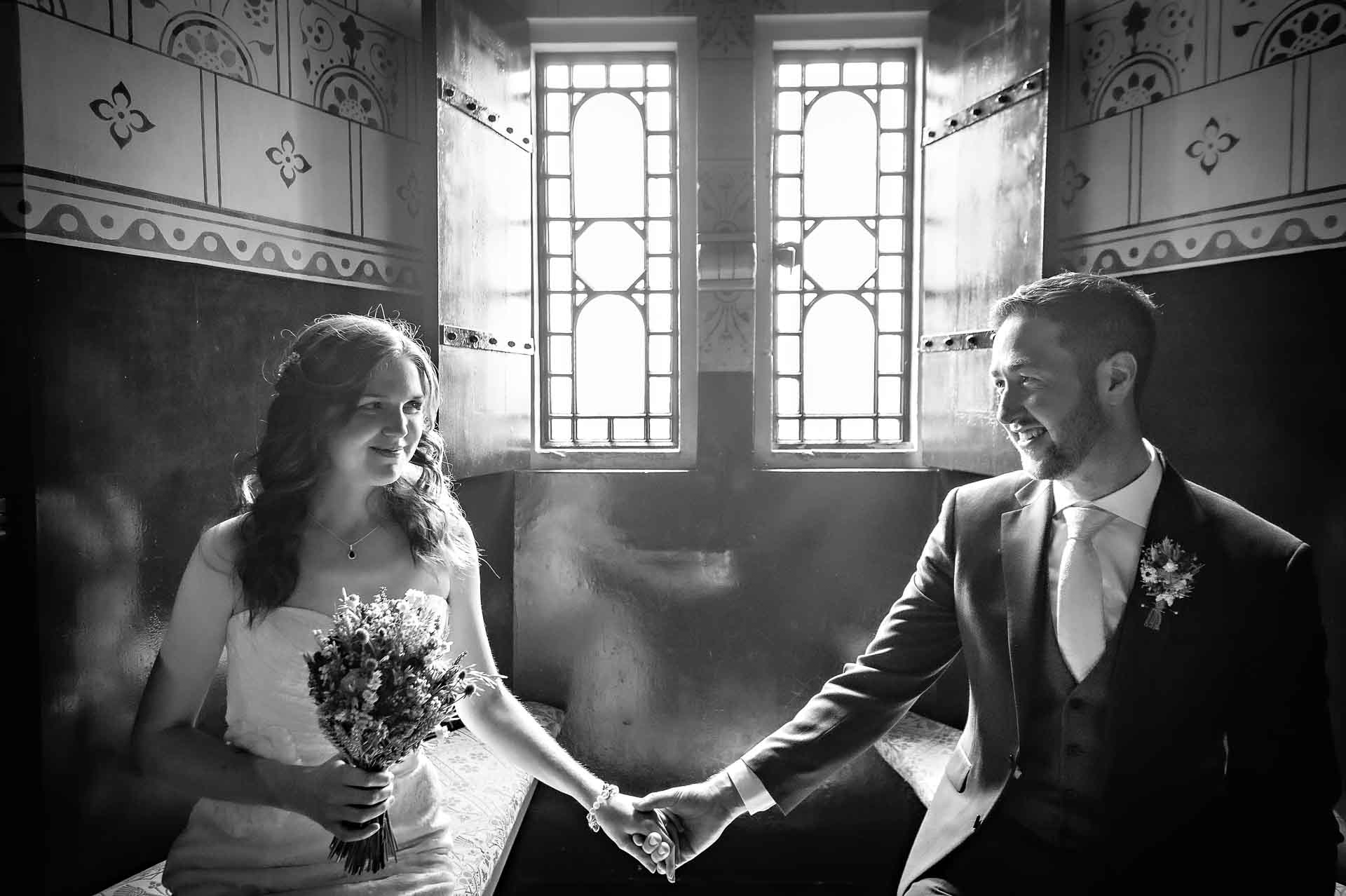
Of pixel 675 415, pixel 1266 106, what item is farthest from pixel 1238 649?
pixel 675 415

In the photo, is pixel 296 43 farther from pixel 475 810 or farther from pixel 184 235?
pixel 475 810

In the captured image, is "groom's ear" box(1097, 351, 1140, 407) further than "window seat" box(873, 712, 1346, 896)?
No

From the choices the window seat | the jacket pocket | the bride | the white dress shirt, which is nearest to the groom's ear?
the white dress shirt

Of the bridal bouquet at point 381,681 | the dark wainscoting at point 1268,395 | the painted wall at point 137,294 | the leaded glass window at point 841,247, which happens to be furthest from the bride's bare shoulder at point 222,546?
the dark wainscoting at point 1268,395

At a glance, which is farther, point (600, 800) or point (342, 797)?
point (600, 800)

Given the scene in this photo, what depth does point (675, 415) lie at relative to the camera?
3.70 metres

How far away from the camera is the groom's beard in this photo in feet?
6.06

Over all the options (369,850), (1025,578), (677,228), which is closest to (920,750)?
(1025,578)

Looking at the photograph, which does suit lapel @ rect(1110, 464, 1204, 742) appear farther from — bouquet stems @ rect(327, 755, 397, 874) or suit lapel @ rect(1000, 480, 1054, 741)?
bouquet stems @ rect(327, 755, 397, 874)

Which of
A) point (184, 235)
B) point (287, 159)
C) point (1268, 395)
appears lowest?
point (1268, 395)

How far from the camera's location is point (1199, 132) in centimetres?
265

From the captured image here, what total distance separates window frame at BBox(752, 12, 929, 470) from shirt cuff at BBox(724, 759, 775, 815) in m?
1.60

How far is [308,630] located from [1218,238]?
2675 millimetres

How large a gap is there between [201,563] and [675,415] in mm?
2181
